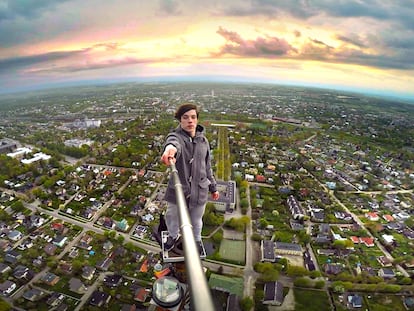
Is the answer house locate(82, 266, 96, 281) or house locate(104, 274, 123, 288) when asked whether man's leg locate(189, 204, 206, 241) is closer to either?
house locate(104, 274, 123, 288)

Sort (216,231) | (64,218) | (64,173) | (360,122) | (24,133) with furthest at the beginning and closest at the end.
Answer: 1. (360,122)
2. (24,133)
3. (64,173)
4. (64,218)
5. (216,231)

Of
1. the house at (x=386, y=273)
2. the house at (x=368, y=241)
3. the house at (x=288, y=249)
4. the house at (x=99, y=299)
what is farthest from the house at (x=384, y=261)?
the house at (x=99, y=299)

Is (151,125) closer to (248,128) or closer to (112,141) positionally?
(112,141)

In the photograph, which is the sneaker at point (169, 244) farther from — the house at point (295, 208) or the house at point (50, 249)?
the house at point (295, 208)

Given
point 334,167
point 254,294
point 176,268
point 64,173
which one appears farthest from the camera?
point 334,167

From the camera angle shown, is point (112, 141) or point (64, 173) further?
point (112, 141)

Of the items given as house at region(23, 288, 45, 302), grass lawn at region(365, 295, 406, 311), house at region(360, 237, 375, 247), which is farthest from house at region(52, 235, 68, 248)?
house at region(360, 237, 375, 247)

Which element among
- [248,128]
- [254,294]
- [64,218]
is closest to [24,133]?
[64,218]
